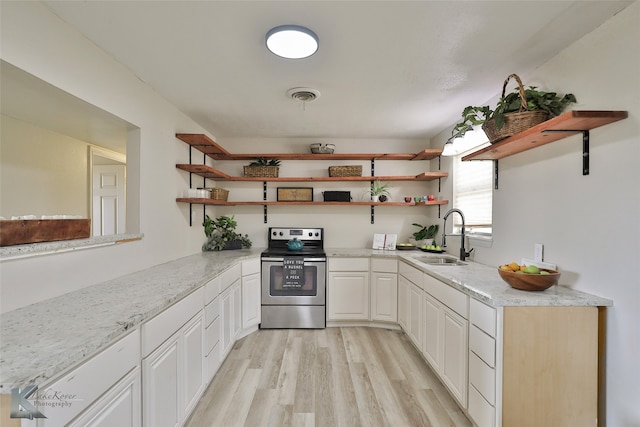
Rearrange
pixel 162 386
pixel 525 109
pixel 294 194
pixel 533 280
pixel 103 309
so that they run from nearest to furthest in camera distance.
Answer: pixel 103 309 < pixel 162 386 < pixel 533 280 < pixel 525 109 < pixel 294 194

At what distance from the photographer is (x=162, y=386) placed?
1422mm

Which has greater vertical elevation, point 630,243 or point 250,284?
point 630,243

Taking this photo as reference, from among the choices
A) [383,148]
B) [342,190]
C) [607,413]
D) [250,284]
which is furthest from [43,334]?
[383,148]

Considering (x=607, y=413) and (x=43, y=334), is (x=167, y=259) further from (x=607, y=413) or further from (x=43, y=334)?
(x=607, y=413)

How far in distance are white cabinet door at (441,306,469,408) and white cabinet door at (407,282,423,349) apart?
0.45 m

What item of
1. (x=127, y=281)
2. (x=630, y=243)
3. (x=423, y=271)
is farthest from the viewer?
(x=423, y=271)

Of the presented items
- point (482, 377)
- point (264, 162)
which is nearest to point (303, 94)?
point (264, 162)

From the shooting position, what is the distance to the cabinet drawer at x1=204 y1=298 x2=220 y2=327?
2.04m

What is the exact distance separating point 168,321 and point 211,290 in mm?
647

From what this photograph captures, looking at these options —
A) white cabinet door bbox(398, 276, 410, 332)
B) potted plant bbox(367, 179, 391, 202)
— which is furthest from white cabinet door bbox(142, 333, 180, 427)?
potted plant bbox(367, 179, 391, 202)

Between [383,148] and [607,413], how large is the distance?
123 inches

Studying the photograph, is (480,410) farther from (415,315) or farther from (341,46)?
(341,46)

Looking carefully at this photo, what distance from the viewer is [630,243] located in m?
1.33

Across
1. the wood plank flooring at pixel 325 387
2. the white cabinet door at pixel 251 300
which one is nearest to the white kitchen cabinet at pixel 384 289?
the wood plank flooring at pixel 325 387
